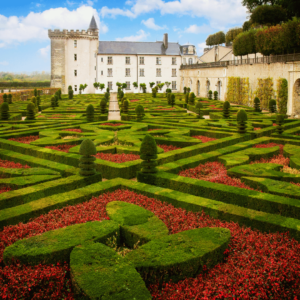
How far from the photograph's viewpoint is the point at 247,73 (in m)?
29.5

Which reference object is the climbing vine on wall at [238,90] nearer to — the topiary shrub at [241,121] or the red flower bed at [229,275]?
the topiary shrub at [241,121]

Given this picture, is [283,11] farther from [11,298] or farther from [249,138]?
[11,298]

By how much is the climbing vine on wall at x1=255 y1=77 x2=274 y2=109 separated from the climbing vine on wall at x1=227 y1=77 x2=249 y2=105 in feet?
8.23

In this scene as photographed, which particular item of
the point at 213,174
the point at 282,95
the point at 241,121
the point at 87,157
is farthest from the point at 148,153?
the point at 282,95

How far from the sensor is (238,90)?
104 ft

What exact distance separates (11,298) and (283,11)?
123 ft

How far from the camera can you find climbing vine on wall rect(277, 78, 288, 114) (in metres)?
22.5

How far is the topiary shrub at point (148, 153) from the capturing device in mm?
7434

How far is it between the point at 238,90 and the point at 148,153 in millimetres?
26110

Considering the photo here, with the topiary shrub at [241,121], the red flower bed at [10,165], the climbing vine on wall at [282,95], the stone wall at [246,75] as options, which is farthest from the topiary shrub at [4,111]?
the climbing vine on wall at [282,95]

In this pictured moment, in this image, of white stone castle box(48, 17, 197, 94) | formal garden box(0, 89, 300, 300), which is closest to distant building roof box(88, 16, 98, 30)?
white stone castle box(48, 17, 197, 94)

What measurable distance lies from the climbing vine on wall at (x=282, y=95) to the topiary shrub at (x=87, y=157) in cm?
1871

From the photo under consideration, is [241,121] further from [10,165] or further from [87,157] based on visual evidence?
[10,165]

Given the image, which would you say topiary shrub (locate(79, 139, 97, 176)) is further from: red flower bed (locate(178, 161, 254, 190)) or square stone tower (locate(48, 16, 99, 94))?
square stone tower (locate(48, 16, 99, 94))
